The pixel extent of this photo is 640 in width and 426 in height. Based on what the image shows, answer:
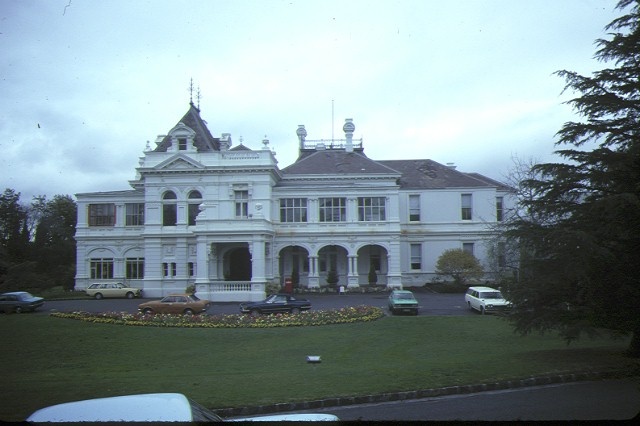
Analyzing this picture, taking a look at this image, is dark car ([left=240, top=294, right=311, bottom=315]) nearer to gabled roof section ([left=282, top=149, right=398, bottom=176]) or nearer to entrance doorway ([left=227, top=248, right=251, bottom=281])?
entrance doorway ([left=227, top=248, right=251, bottom=281])

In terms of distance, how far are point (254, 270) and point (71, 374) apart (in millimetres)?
24148

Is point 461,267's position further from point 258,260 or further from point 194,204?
point 194,204

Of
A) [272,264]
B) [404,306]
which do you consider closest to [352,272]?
[272,264]

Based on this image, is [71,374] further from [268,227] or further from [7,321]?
[268,227]

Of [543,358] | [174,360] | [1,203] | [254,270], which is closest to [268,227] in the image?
[254,270]

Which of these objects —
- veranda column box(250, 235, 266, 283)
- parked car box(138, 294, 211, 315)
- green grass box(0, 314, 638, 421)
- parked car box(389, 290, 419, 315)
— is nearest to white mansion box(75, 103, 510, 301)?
veranda column box(250, 235, 266, 283)

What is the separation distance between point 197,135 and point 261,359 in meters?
30.0

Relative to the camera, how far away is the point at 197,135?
132 ft

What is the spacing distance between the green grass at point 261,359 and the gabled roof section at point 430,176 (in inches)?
932

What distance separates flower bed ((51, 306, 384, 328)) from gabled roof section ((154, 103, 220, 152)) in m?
21.2

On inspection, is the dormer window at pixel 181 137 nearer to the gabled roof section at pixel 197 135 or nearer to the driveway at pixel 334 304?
the gabled roof section at pixel 197 135

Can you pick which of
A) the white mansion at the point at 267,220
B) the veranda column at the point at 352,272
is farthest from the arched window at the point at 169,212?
the veranda column at the point at 352,272

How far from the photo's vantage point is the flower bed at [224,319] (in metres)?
19.4

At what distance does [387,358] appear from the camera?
13.2 metres
